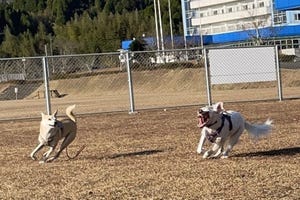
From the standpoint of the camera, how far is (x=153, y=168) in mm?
8234

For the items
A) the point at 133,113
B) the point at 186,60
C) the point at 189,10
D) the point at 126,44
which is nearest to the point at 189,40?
the point at 126,44

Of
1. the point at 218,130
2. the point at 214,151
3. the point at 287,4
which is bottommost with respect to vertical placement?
the point at 214,151

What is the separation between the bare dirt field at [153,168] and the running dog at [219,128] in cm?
21

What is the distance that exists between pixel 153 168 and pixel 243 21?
261 feet

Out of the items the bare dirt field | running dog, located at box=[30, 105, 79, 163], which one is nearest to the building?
the bare dirt field

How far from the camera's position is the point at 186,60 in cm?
4491

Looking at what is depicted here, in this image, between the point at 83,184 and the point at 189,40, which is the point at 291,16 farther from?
the point at 83,184

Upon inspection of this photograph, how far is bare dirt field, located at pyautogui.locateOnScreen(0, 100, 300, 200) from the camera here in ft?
22.0

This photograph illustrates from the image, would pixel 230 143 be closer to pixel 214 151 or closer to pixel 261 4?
pixel 214 151

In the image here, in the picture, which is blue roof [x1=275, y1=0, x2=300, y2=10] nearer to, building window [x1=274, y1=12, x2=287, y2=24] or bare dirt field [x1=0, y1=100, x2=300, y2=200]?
building window [x1=274, y1=12, x2=287, y2=24]

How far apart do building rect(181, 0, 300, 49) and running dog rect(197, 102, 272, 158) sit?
5682 centimetres

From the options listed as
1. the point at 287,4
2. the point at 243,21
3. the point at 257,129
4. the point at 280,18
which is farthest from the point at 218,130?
the point at 243,21

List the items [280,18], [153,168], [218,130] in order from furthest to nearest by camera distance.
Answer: [280,18]
[218,130]
[153,168]

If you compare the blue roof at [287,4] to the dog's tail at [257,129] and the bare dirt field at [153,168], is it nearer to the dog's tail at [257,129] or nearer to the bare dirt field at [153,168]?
the bare dirt field at [153,168]
